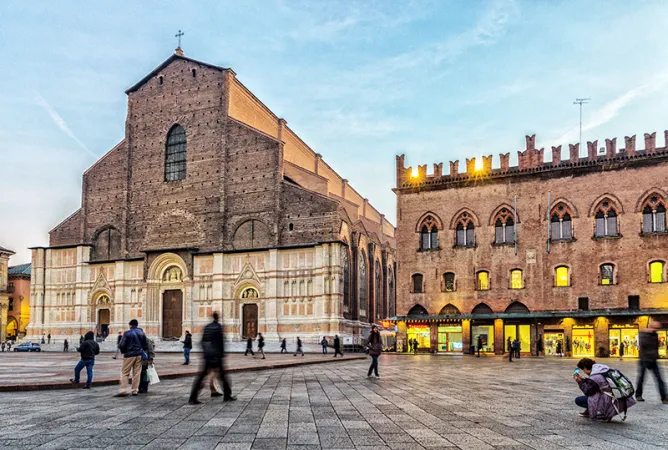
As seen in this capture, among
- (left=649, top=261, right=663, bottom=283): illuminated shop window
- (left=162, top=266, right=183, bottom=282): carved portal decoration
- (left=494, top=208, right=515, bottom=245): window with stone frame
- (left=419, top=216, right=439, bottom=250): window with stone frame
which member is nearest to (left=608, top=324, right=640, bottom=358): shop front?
(left=649, top=261, right=663, bottom=283): illuminated shop window

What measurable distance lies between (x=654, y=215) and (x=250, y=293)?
27.2m

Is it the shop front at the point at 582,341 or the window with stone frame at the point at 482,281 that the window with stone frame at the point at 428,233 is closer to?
the window with stone frame at the point at 482,281

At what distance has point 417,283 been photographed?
41.7 meters

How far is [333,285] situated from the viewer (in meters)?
44.1

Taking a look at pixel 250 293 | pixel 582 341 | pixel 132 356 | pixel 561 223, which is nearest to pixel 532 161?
pixel 561 223

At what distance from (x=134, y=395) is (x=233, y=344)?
1271 inches

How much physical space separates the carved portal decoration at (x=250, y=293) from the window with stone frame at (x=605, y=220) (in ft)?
76.8

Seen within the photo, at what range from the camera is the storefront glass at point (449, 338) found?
40156 mm

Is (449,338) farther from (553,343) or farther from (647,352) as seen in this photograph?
(647,352)

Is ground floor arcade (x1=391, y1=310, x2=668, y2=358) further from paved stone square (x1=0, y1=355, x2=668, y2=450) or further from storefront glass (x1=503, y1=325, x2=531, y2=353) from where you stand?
paved stone square (x1=0, y1=355, x2=668, y2=450)

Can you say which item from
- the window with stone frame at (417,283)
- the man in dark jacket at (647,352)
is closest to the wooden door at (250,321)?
the window with stone frame at (417,283)

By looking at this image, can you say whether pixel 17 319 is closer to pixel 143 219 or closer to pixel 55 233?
pixel 55 233

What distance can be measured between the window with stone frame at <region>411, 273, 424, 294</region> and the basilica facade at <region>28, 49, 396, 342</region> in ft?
17.8

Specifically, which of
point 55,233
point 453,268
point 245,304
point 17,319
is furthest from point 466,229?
point 17,319
